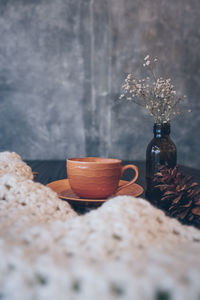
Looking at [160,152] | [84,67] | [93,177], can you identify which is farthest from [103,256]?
[84,67]

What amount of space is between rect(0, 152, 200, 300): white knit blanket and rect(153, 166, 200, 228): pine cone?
0.67ft

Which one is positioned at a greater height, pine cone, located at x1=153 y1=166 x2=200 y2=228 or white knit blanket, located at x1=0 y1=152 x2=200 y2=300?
white knit blanket, located at x1=0 y1=152 x2=200 y2=300

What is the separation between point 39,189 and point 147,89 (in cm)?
50

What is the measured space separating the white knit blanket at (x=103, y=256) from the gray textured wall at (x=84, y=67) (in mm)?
1629

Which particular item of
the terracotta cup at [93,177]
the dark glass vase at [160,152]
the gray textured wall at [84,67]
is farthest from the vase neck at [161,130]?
the gray textured wall at [84,67]

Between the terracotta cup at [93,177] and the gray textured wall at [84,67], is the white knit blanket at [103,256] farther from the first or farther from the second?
the gray textured wall at [84,67]

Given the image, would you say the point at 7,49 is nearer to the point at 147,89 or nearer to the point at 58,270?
the point at 147,89

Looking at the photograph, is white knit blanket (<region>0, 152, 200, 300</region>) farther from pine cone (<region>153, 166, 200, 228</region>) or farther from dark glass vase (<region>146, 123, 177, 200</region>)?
dark glass vase (<region>146, 123, 177, 200</region>)

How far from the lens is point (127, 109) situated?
6.33ft

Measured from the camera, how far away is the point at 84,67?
188cm

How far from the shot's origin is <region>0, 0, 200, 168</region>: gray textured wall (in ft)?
6.00

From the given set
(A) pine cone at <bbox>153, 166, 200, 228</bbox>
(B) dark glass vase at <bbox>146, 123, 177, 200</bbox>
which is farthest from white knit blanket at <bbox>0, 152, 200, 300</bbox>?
(B) dark glass vase at <bbox>146, 123, 177, 200</bbox>

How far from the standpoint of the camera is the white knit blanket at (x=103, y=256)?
182 mm

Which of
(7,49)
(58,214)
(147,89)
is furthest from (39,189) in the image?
(7,49)
